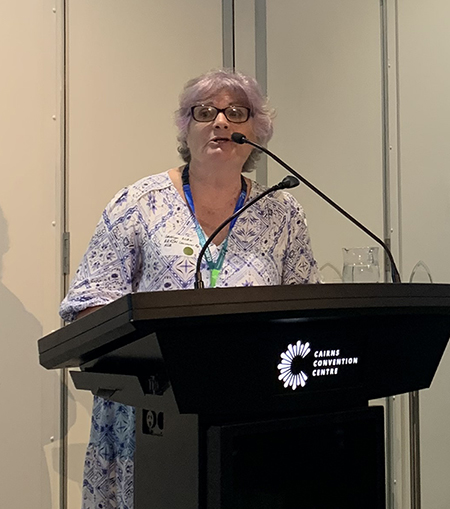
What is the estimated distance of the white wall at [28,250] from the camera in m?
2.19

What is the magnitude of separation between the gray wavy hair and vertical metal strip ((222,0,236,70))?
1019 millimetres

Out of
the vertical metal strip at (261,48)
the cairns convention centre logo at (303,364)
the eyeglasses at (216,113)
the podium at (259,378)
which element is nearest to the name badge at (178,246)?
the eyeglasses at (216,113)

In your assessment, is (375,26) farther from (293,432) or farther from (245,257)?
(293,432)

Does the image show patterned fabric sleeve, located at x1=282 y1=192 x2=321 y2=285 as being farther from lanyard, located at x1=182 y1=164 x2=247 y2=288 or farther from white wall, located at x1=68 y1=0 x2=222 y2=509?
white wall, located at x1=68 y1=0 x2=222 y2=509

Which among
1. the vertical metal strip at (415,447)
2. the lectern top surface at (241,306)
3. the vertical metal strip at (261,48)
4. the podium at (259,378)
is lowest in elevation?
the vertical metal strip at (415,447)

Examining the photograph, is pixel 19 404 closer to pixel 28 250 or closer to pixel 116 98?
pixel 28 250

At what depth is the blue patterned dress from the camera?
145 cm

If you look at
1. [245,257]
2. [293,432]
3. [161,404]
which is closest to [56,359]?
[161,404]

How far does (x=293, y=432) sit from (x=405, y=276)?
2.00 meters

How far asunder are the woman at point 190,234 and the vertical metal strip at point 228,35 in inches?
41.6

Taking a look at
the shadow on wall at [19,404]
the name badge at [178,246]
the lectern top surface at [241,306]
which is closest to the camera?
the lectern top surface at [241,306]

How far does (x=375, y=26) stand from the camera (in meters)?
2.95

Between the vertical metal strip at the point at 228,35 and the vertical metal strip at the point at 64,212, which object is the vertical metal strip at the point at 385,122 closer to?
the vertical metal strip at the point at 228,35

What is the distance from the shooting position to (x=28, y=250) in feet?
7.39
